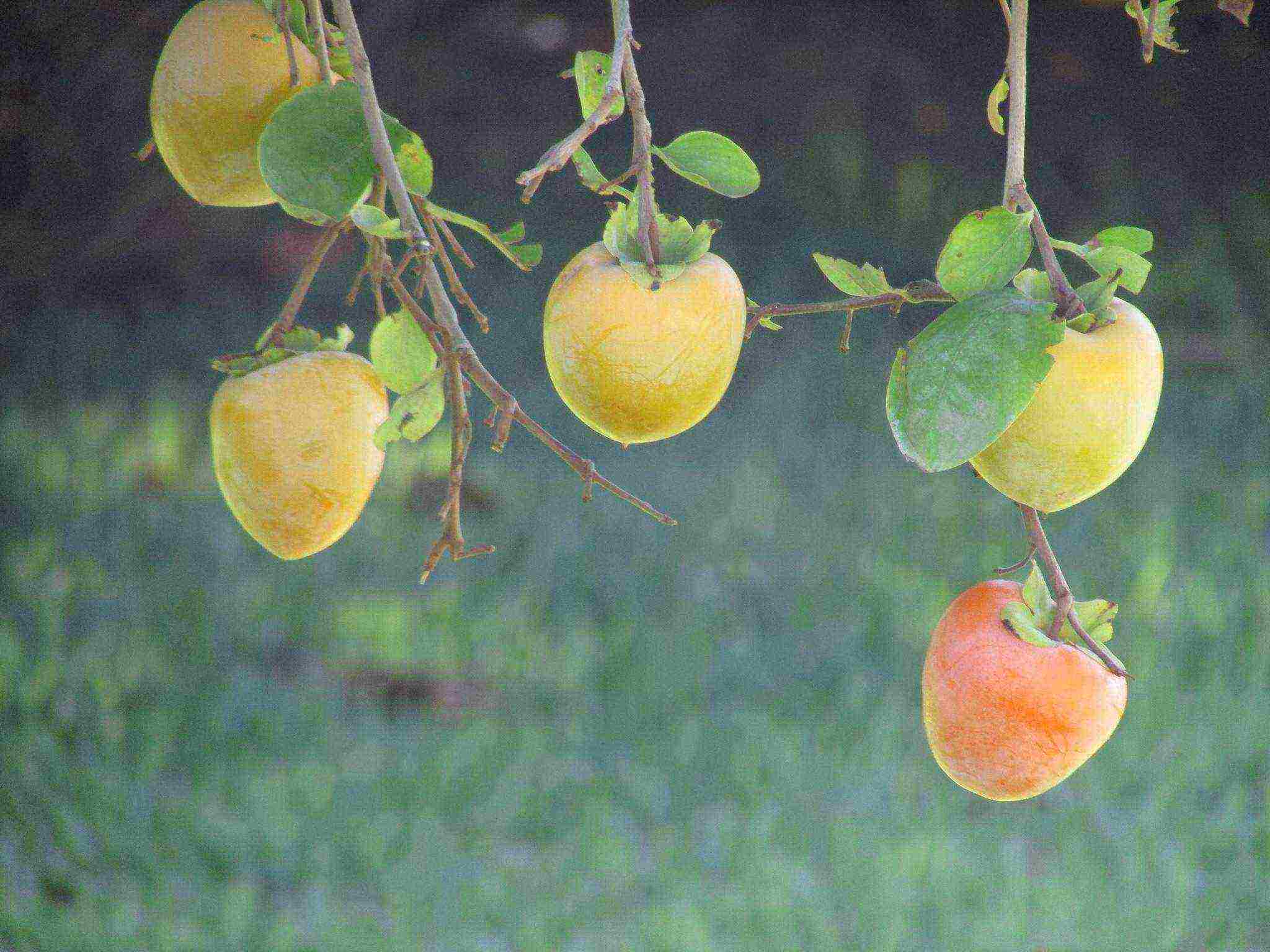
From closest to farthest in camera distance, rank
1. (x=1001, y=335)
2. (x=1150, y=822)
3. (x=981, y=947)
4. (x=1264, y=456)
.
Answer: (x=1001, y=335) < (x=981, y=947) < (x=1150, y=822) < (x=1264, y=456)

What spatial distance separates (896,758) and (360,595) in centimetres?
66

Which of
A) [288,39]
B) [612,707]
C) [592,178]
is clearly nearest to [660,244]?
[592,178]

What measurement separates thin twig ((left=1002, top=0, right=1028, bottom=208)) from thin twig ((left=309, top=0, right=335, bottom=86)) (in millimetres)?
176

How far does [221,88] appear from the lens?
378 millimetres

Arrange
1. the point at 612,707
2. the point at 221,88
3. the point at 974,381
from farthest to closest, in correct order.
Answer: the point at 612,707
the point at 221,88
the point at 974,381

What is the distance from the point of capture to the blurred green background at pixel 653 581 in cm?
141

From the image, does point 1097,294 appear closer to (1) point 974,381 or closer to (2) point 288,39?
(1) point 974,381

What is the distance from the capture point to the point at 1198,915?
1427 mm

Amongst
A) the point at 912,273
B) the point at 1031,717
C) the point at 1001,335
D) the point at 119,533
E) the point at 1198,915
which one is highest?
the point at 1001,335

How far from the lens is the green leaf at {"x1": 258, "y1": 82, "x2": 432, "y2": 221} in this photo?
1.12 feet

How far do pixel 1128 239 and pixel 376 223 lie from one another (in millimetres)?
182

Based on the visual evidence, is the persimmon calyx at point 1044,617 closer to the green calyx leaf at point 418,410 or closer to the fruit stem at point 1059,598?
the fruit stem at point 1059,598

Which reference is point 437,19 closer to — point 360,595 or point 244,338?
point 244,338

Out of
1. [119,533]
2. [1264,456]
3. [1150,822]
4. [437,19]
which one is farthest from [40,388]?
[1264,456]
